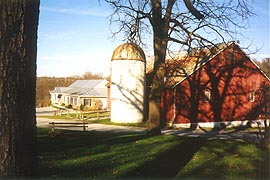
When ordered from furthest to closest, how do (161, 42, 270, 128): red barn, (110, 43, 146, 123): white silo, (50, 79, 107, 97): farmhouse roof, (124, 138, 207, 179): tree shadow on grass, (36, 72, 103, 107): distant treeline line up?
(36, 72, 103, 107): distant treeline
(50, 79, 107, 97): farmhouse roof
(110, 43, 146, 123): white silo
(161, 42, 270, 128): red barn
(124, 138, 207, 179): tree shadow on grass

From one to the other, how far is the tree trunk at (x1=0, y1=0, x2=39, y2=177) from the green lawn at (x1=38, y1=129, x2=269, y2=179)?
121 inches

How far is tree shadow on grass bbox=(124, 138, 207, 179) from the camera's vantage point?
8289 mm

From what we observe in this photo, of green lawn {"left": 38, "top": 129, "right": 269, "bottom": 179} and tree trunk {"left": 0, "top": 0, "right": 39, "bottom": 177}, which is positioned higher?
tree trunk {"left": 0, "top": 0, "right": 39, "bottom": 177}

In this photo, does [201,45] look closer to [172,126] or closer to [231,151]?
[231,151]

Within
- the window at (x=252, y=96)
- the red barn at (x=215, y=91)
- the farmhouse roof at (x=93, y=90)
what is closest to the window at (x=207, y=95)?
the red barn at (x=215, y=91)

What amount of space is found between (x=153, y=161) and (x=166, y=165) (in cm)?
67

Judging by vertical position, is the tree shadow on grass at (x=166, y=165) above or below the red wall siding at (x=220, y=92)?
below

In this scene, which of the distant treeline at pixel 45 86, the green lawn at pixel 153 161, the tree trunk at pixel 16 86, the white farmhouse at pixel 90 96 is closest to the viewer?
the tree trunk at pixel 16 86

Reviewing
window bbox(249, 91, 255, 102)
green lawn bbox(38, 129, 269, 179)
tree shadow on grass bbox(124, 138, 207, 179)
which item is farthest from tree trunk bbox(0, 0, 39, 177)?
window bbox(249, 91, 255, 102)

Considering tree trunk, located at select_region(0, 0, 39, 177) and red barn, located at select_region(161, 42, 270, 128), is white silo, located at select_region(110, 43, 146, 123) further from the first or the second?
tree trunk, located at select_region(0, 0, 39, 177)

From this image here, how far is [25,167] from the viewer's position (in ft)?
13.8

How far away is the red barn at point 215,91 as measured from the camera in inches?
1120

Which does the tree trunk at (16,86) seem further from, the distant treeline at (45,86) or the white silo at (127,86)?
the distant treeline at (45,86)

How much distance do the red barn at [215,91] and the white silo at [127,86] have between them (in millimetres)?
3599
